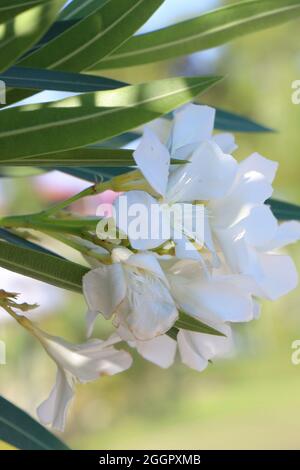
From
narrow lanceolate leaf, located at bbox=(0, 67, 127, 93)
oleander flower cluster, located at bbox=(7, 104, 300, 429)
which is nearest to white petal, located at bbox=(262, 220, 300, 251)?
oleander flower cluster, located at bbox=(7, 104, 300, 429)

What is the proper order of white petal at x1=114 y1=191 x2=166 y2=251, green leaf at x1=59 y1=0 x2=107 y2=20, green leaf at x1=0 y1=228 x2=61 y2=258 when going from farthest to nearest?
green leaf at x1=59 y1=0 x2=107 y2=20 → green leaf at x1=0 y1=228 x2=61 y2=258 → white petal at x1=114 y1=191 x2=166 y2=251

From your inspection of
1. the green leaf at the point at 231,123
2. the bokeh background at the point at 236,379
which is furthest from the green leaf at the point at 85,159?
the bokeh background at the point at 236,379

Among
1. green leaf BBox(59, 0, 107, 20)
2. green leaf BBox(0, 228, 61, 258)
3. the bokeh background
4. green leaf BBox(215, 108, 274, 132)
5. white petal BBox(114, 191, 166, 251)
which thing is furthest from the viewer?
the bokeh background

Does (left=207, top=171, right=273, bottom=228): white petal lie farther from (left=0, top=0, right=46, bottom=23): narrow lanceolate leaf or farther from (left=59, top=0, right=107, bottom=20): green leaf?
(left=59, top=0, right=107, bottom=20): green leaf

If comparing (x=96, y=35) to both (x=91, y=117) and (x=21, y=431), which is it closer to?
(x=91, y=117)
